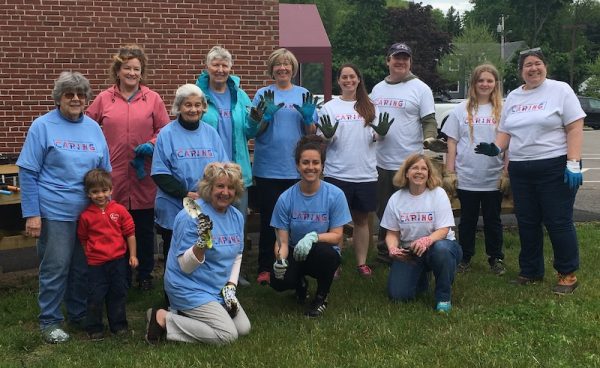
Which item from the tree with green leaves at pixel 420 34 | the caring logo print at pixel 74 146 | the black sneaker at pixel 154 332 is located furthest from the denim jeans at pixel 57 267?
the tree with green leaves at pixel 420 34

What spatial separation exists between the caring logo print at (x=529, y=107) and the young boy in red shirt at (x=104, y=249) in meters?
3.10

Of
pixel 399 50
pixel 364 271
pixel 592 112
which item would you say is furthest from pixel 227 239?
pixel 592 112

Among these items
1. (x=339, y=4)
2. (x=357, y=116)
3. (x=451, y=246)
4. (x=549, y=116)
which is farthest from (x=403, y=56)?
(x=339, y=4)

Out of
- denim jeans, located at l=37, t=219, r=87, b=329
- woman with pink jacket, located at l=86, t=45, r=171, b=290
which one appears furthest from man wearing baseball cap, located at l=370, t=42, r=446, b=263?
denim jeans, located at l=37, t=219, r=87, b=329

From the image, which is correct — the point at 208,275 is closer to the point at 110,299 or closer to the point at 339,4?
the point at 110,299

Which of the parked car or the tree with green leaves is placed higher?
the tree with green leaves

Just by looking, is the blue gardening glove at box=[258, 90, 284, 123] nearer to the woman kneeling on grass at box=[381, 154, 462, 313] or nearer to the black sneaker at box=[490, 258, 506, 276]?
the woman kneeling on grass at box=[381, 154, 462, 313]

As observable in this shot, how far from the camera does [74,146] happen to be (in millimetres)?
4129

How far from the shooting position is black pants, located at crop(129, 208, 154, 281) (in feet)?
16.8

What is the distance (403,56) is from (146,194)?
256 cm

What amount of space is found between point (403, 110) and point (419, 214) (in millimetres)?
1228

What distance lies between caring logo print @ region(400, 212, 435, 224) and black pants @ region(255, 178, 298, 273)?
100 centimetres

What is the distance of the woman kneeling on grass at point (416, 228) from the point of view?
4.76 metres

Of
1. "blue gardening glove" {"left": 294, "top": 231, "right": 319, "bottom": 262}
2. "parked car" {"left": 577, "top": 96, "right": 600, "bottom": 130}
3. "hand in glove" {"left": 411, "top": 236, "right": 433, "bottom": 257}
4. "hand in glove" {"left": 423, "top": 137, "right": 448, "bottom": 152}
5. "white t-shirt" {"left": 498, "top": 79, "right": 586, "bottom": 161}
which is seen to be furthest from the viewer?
"parked car" {"left": 577, "top": 96, "right": 600, "bottom": 130}
